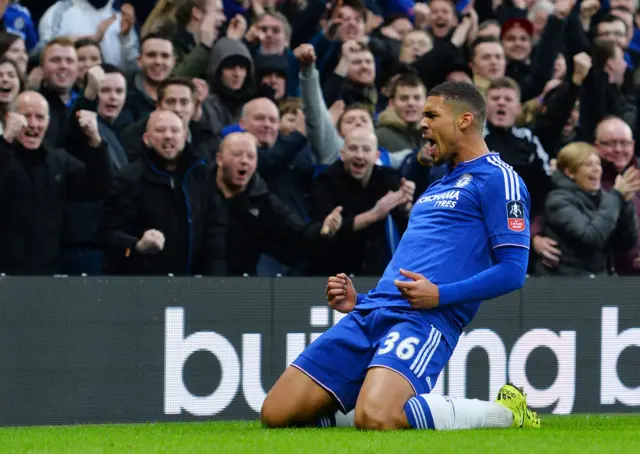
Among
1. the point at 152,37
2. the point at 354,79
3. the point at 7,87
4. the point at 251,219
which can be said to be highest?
the point at 152,37

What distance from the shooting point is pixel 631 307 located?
868 cm

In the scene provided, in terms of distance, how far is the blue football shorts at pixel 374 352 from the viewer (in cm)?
564

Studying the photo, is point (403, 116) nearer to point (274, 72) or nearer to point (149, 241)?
point (274, 72)

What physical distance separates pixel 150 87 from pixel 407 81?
2178 mm

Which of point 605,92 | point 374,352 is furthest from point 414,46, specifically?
point 374,352

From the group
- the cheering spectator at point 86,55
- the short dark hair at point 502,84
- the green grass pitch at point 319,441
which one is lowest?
the green grass pitch at point 319,441

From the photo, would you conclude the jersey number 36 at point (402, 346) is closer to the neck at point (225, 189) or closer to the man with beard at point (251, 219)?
the man with beard at point (251, 219)

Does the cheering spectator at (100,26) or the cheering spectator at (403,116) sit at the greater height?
the cheering spectator at (100,26)

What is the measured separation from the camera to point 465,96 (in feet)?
19.2

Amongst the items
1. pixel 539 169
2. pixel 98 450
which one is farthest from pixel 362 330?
pixel 539 169

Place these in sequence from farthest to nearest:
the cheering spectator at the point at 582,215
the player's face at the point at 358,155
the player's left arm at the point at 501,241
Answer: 1. the cheering spectator at the point at 582,215
2. the player's face at the point at 358,155
3. the player's left arm at the point at 501,241

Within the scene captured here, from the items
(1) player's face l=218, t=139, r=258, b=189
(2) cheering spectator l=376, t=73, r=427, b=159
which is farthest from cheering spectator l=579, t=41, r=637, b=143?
(1) player's face l=218, t=139, r=258, b=189

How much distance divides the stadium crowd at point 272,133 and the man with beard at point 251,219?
15mm

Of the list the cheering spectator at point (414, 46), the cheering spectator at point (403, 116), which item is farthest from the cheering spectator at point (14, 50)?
the cheering spectator at point (414, 46)
